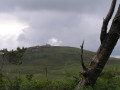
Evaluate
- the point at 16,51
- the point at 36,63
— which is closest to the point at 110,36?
the point at 16,51

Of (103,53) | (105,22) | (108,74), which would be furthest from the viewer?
(108,74)

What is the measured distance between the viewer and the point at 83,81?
7.43m

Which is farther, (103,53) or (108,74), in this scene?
(108,74)

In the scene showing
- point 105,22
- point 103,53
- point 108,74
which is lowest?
point 108,74

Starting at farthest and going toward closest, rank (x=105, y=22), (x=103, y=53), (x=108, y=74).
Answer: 1. (x=108, y=74)
2. (x=105, y=22)
3. (x=103, y=53)

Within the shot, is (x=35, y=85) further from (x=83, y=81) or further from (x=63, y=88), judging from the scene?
(x=83, y=81)

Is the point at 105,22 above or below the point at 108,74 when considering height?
above

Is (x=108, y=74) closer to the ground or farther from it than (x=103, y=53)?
closer to the ground

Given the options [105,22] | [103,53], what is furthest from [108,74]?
[105,22]

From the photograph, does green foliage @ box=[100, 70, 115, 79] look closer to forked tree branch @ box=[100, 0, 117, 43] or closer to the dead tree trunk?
the dead tree trunk

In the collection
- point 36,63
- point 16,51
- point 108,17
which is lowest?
point 36,63

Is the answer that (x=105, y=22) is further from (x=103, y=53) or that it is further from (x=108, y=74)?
(x=108, y=74)

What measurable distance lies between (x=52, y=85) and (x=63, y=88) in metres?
0.61

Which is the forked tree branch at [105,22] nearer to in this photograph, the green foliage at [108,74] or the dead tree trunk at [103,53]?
the dead tree trunk at [103,53]
